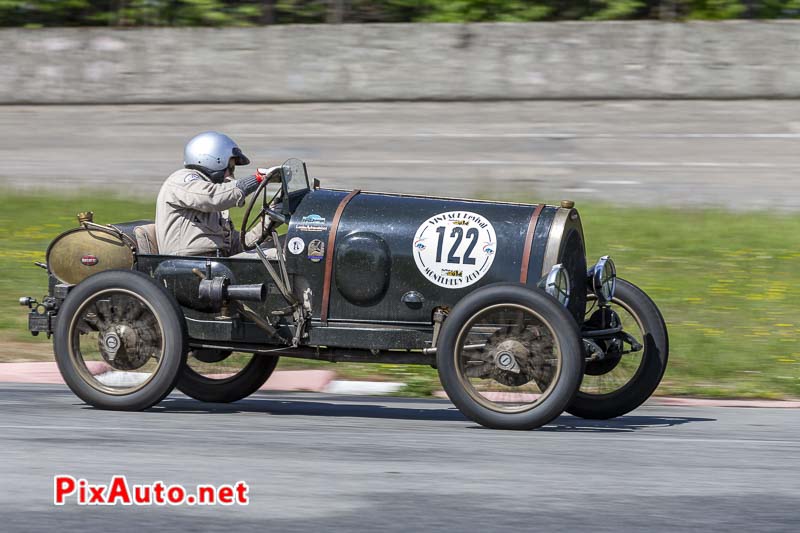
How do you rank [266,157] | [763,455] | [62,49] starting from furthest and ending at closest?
[62,49] < [266,157] < [763,455]

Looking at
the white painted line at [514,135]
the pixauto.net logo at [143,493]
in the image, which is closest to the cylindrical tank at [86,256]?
the pixauto.net logo at [143,493]

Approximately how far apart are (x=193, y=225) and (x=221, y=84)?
13816 mm

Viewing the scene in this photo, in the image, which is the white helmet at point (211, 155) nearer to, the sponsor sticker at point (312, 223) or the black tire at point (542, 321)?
the sponsor sticker at point (312, 223)

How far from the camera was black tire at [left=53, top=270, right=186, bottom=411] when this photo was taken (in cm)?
695

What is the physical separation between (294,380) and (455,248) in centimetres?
237

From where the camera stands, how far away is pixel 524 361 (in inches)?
267

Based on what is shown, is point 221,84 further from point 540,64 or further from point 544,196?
point 544,196

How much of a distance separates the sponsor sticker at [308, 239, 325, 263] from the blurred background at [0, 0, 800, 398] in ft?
21.9

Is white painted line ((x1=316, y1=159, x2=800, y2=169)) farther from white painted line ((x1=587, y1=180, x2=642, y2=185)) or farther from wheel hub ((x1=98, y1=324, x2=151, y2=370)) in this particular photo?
wheel hub ((x1=98, y1=324, x2=151, y2=370))

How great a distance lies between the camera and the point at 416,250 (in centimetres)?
704

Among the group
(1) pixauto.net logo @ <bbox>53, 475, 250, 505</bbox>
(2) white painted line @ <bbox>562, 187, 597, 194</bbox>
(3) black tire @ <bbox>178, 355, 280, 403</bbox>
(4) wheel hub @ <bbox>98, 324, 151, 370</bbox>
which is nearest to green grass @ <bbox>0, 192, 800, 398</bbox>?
(2) white painted line @ <bbox>562, 187, 597, 194</bbox>

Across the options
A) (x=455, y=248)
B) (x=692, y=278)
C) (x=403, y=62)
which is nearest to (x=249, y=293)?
(x=455, y=248)

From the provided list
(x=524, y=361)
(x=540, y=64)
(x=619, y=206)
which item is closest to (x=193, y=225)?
(x=524, y=361)

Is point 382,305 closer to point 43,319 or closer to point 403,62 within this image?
point 43,319
